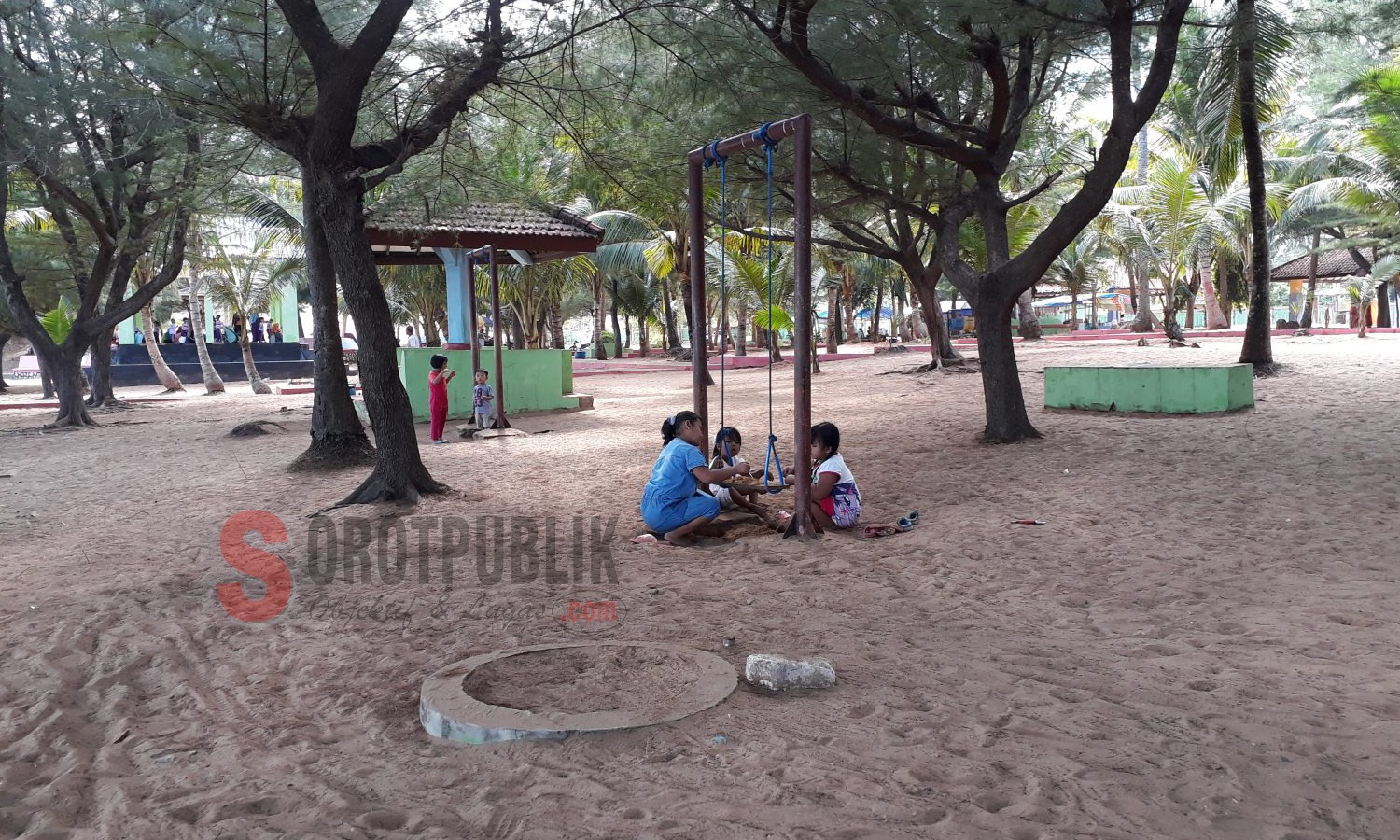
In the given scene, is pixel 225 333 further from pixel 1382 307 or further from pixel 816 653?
pixel 1382 307

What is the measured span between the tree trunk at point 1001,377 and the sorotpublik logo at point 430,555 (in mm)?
4735

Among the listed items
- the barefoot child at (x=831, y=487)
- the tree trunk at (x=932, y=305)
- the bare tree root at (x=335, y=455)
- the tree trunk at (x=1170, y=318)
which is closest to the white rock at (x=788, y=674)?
the barefoot child at (x=831, y=487)

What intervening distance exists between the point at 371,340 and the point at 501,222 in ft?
25.4

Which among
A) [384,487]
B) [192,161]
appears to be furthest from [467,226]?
[384,487]

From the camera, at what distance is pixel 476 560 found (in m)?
7.13

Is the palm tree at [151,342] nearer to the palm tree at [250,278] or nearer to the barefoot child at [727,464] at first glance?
the palm tree at [250,278]

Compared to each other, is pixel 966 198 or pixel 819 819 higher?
pixel 966 198

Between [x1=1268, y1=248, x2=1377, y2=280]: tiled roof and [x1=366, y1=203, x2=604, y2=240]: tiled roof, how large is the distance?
28981 mm

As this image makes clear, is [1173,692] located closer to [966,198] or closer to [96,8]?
[966,198]

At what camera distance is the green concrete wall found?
54.7 feet

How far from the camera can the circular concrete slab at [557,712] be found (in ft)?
12.9

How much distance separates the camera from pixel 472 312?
16.8m

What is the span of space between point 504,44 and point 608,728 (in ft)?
25.7

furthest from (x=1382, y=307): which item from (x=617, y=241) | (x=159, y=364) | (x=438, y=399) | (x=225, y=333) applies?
(x=225, y=333)
